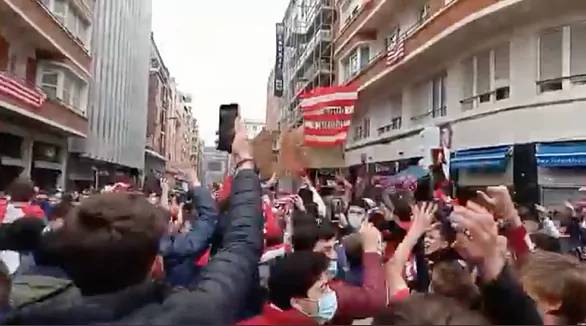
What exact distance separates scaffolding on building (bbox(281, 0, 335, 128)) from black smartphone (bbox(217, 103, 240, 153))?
131 feet

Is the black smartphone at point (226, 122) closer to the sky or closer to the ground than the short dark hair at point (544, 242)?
closer to the sky

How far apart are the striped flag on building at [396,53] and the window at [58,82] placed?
12.2 meters

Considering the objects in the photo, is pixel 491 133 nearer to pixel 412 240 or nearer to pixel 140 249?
pixel 412 240

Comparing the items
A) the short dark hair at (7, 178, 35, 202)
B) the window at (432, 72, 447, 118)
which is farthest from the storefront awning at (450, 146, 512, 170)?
the short dark hair at (7, 178, 35, 202)

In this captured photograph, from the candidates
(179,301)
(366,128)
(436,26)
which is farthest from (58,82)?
(179,301)

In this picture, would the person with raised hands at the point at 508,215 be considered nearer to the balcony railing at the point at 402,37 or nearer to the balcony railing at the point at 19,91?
the balcony railing at the point at 19,91

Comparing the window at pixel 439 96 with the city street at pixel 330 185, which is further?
the window at pixel 439 96

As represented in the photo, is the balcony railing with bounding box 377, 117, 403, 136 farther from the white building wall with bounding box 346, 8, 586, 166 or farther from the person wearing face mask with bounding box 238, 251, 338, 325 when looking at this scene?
the person wearing face mask with bounding box 238, 251, 338, 325

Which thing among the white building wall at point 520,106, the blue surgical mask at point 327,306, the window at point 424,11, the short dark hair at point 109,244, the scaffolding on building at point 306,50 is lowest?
the blue surgical mask at point 327,306

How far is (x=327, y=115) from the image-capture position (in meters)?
20.4

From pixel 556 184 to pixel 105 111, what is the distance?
2597cm

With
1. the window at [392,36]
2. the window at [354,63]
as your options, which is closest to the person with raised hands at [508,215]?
the window at [392,36]

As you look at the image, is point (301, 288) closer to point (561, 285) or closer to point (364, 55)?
point (561, 285)

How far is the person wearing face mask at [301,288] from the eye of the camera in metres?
2.97
